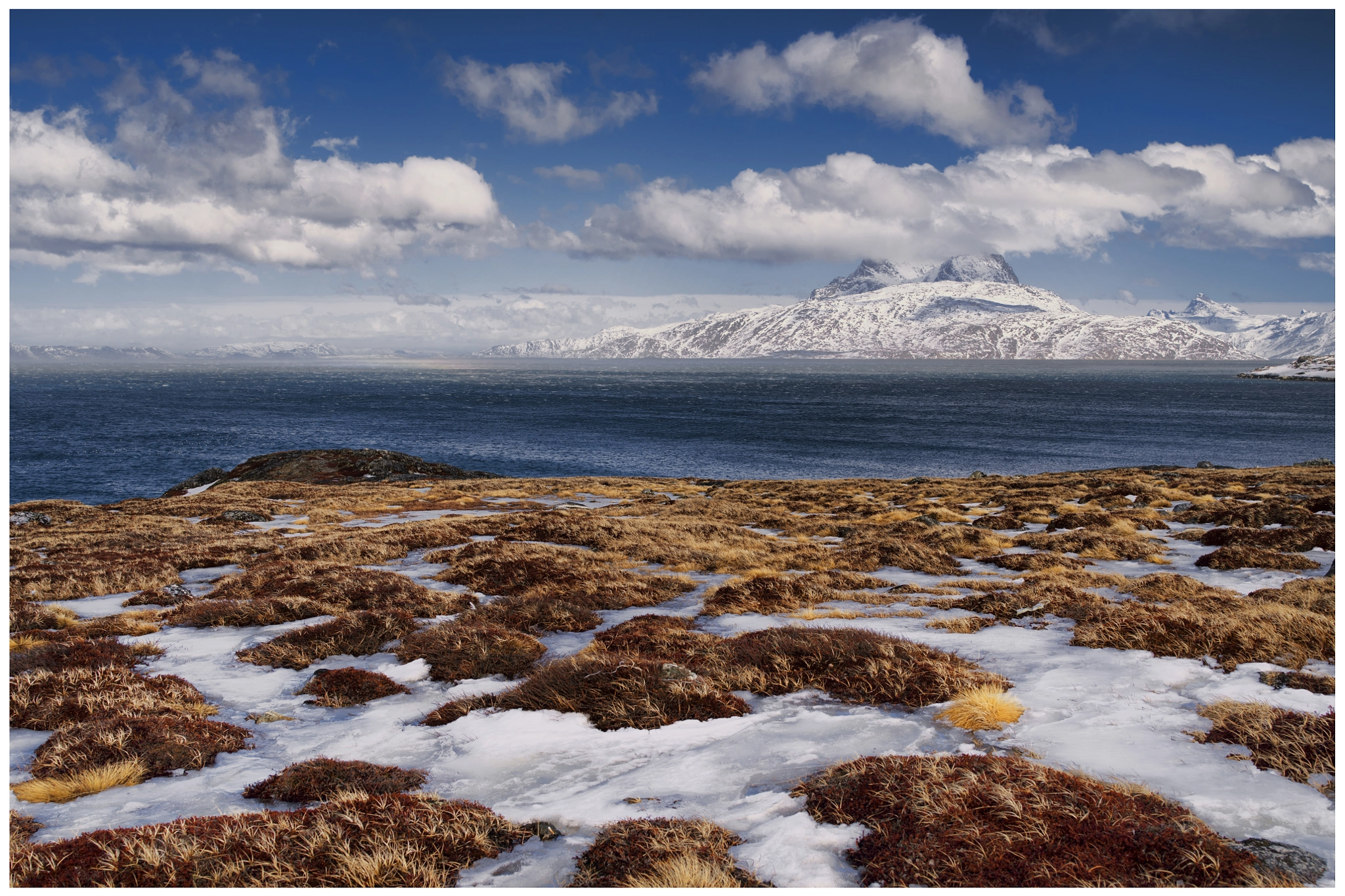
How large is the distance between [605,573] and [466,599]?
3417mm

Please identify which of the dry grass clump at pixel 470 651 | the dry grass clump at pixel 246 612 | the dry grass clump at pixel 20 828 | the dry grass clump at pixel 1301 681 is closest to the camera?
the dry grass clump at pixel 20 828

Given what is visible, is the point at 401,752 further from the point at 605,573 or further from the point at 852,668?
the point at 605,573

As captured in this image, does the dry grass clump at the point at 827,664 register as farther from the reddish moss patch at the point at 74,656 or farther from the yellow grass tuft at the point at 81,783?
→ the reddish moss patch at the point at 74,656

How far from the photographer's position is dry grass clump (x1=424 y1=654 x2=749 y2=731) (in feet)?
24.2

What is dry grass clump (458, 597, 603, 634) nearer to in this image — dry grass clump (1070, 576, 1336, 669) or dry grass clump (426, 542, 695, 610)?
dry grass clump (426, 542, 695, 610)

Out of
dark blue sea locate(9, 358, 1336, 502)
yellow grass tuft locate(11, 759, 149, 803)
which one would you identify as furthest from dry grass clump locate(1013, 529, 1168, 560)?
dark blue sea locate(9, 358, 1336, 502)

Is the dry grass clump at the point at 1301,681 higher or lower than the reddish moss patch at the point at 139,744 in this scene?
higher

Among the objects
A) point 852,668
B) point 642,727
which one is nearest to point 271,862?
point 642,727

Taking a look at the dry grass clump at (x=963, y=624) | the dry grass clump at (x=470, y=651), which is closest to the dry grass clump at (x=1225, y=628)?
the dry grass clump at (x=963, y=624)

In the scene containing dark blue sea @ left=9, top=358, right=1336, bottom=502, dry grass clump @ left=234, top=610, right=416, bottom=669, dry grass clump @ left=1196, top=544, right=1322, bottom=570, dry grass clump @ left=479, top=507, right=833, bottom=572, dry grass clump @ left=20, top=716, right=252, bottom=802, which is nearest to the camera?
dry grass clump @ left=20, top=716, right=252, bottom=802

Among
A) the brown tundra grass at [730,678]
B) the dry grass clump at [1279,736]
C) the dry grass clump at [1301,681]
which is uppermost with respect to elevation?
the dry grass clump at [1279,736]

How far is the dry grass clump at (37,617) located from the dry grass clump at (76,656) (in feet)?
5.51

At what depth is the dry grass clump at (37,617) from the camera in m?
11.8

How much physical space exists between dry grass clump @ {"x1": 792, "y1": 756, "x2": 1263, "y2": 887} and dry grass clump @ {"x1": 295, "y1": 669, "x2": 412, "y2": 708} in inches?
235
